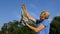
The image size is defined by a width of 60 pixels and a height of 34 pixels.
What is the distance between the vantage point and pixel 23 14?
25.9ft

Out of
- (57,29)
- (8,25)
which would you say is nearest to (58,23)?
(57,29)

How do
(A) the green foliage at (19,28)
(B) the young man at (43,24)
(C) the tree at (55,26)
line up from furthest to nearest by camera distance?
(C) the tree at (55,26), (A) the green foliage at (19,28), (B) the young man at (43,24)

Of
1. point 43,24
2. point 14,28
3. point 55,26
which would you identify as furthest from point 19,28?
point 43,24

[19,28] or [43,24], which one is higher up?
[43,24]

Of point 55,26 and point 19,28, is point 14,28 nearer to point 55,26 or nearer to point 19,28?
point 19,28

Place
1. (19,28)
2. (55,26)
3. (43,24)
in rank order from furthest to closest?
(55,26) → (19,28) → (43,24)

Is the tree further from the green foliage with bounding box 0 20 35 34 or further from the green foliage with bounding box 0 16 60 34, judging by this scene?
the green foliage with bounding box 0 20 35 34

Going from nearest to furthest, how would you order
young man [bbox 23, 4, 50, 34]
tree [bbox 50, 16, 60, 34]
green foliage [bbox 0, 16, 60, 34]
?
young man [bbox 23, 4, 50, 34], green foliage [bbox 0, 16, 60, 34], tree [bbox 50, 16, 60, 34]

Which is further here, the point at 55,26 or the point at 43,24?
the point at 55,26

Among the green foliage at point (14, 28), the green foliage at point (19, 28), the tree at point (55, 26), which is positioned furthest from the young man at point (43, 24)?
the tree at point (55, 26)

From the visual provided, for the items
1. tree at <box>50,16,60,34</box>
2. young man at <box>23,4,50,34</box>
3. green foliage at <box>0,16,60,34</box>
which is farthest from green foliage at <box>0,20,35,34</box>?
young man at <box>23,4,50,34</box>

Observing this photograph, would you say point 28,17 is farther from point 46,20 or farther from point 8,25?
point 8,25

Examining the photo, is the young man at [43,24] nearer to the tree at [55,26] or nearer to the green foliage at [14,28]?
the green foliage at [14,28]

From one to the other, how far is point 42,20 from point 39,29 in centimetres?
35
